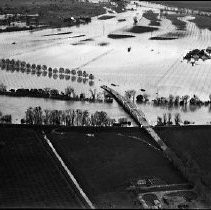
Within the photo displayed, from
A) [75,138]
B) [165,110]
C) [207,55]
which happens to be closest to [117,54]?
[207,55]

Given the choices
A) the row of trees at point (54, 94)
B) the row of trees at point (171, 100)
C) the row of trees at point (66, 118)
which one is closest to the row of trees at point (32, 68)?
the row of trees at point (54, 94)

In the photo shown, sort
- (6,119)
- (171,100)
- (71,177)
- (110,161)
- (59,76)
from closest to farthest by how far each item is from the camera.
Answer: (71,177) → (110,161) → (6,119) → (171,100) → (59,76)

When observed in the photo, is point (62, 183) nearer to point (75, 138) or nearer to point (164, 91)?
point (75, 138)

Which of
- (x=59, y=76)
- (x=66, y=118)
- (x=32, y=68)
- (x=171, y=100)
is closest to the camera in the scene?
(x=66, y=118)

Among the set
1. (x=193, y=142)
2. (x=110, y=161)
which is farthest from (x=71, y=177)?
(x=193, y=142)

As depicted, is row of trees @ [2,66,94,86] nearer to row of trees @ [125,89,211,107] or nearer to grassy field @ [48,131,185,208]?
row of trees @ [125,89,211,107]

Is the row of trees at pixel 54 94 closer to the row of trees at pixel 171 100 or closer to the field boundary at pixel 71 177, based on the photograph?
the row of trees at pixel 171 100

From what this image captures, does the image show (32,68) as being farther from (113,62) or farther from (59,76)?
(113,62)
